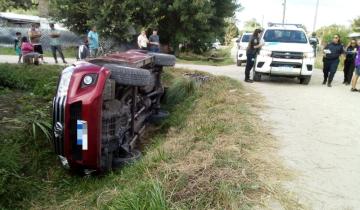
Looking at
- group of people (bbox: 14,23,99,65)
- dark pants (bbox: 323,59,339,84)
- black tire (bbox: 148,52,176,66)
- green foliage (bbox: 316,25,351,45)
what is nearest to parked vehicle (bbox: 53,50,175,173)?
black tire (bbox: 148,52,176,66)

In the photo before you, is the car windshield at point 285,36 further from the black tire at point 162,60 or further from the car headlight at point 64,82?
the car headlight at point 64,82

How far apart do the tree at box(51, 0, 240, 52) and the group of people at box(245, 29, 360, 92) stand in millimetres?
9687

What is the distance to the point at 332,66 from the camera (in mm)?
12664

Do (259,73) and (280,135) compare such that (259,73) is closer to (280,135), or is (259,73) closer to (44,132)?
(280,135)

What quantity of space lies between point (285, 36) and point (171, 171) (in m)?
10.0

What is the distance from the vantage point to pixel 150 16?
2234 centimetres

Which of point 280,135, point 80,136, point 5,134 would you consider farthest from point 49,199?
point 280,135

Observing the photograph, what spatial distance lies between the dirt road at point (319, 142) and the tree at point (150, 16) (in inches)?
510

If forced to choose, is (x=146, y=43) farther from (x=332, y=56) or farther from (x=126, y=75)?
(x=126, y=75)

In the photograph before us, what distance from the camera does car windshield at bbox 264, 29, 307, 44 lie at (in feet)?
41.6

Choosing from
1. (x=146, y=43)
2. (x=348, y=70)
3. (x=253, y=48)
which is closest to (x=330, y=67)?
(x=348, y=70)

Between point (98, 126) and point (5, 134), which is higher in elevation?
point (98, 126)

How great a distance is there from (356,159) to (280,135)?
115 cm

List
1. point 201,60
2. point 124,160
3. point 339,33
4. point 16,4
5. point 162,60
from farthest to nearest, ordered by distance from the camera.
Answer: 1. point 339,33
2. point 201,60
3. point 162,60
4. point 16,4
5. point 124,160
